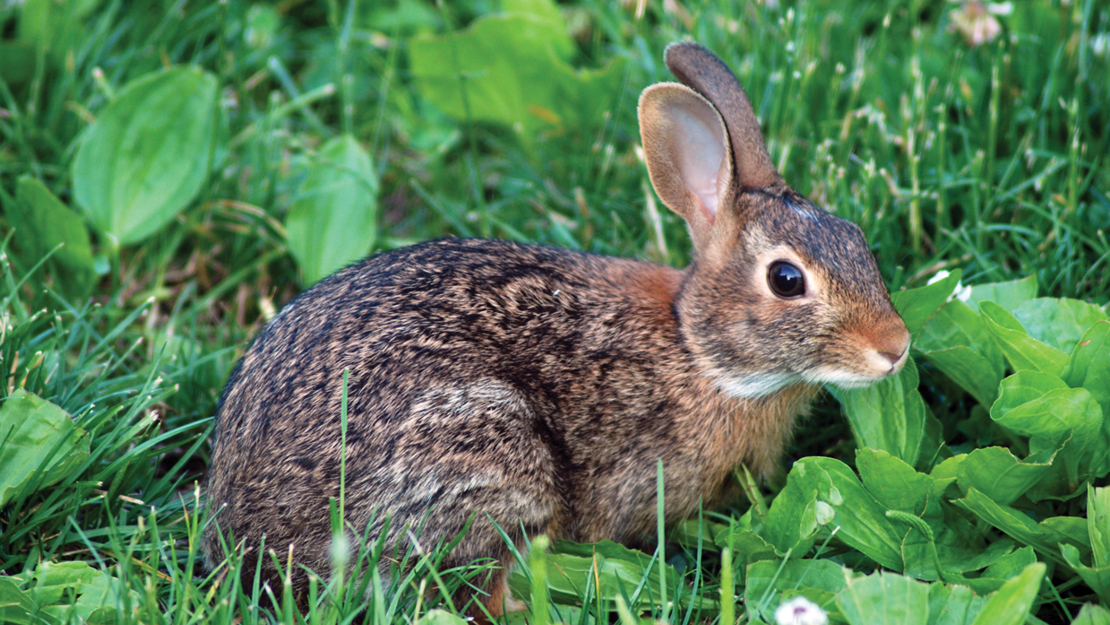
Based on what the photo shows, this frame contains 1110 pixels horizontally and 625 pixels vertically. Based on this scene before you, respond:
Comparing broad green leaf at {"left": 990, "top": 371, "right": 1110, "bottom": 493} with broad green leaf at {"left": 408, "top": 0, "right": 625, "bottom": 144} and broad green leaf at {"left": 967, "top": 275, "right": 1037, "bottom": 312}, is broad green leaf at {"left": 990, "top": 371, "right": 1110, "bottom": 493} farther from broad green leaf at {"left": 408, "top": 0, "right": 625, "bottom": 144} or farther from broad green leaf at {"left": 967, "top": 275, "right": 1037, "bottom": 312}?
broad green leaf at {"left": 408, "top": 0, "right": 625, "bottom": 144}

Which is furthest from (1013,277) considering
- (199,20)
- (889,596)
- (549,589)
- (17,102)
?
(17,102)

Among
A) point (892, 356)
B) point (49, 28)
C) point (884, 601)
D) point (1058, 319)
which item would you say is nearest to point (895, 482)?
point (892, 356)

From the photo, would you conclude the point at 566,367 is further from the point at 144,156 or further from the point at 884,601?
the point at 144,156

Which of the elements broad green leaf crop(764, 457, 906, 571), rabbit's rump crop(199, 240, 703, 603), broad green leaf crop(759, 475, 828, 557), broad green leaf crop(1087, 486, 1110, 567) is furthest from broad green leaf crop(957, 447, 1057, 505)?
rabbit's rump crop(199, 240, 703, 603)

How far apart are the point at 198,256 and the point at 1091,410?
13.0 ft

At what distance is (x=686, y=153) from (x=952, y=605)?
2.00 meters

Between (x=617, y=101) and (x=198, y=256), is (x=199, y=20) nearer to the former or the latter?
(x=198, y=256)

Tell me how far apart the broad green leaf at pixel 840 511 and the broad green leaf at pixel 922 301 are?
0.74 meters

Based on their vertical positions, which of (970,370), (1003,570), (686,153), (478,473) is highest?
(686,153)

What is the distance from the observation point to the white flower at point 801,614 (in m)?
2.92

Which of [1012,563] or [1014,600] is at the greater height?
[1014,600]

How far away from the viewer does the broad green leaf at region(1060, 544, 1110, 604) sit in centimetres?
316

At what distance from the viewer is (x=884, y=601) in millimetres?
3057

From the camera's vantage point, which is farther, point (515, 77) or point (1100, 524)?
point (515, 77)
